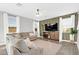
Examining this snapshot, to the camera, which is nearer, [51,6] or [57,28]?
[51,6]

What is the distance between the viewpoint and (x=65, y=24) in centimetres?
190

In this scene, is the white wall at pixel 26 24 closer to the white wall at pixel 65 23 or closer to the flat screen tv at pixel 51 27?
the flat screen tv at pixel 51 27

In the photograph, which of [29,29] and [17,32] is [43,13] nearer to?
[29,29]

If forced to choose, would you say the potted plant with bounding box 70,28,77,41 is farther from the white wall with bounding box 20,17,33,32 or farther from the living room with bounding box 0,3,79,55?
the white wall with bounding box 20,17,33,32

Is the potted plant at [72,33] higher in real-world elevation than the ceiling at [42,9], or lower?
lower

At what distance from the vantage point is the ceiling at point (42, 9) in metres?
1.78

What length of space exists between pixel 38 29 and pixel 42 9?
0.40 m

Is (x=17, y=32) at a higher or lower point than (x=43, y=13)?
lower

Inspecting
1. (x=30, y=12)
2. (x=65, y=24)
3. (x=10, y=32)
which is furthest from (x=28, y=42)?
(x=65, y=24)

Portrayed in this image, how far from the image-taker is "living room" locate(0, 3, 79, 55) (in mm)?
1810

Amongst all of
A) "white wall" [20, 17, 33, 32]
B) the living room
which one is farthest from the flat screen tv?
"white wall" [20, 17, 33, 32]

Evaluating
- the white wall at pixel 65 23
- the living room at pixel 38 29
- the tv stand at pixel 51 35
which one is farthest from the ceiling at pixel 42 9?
the tv stand at pixel 51 35
